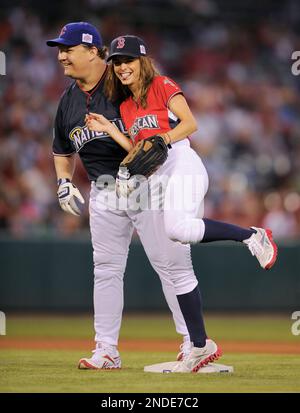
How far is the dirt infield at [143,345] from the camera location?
22.3 feet

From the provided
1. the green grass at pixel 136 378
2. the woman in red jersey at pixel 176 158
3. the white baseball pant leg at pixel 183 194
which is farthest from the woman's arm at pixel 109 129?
the green grass at pixel 136 378

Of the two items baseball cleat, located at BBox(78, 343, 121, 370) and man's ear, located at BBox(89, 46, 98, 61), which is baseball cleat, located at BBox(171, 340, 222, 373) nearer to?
baseball cleat, located at BBox(78, 343, 121, 370)

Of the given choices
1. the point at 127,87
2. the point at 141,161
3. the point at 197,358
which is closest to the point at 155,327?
the point at 197,358

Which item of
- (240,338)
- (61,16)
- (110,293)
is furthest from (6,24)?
(110,293)

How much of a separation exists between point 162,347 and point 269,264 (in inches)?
102

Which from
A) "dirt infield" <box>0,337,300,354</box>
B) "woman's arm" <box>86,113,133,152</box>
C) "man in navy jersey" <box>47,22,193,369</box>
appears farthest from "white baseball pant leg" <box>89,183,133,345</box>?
"dirt infield" <box>0,337,300,354</box>

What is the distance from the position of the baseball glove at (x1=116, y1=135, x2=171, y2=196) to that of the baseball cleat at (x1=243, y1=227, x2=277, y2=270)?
0.62 metres

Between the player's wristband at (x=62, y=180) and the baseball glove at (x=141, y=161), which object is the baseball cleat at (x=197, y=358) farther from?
the player's wristband at (x=62, y=180)

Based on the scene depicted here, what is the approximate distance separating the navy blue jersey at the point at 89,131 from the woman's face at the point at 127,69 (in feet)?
1.00

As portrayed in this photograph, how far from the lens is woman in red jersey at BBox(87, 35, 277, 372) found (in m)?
4.78

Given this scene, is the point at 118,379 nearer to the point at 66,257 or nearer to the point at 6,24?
the point at 66,257

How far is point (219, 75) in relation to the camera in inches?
509

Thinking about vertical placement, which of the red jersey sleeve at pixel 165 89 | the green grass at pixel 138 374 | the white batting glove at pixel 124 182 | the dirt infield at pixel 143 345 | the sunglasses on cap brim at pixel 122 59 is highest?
the sunglasses on cap brim at pixel 122 59

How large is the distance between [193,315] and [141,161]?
0.86 meters
